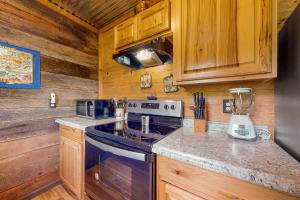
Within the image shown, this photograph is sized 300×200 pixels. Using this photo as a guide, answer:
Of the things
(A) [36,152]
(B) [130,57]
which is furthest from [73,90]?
(B) [130,57]

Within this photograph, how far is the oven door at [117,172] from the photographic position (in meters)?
0.73

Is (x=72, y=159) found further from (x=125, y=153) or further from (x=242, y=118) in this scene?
(x=242, y=118)

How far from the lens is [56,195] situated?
1426 mm

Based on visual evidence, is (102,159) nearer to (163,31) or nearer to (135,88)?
(135,88)

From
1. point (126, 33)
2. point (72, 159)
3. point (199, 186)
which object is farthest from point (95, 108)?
point (199, 186)

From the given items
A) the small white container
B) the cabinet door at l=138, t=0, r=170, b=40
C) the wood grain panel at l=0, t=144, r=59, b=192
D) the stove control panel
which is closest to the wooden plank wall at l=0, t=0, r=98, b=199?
the wood grain panel at l=0, t=144, r=59, b=192

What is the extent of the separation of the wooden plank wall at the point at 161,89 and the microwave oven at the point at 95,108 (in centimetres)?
31

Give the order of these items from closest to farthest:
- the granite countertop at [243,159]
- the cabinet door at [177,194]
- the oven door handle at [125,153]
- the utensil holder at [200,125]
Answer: the granite countertop at [243,159] < the cabinet door at [177,194] < the oven door handle at [125,153] < the utensil holder at [200,125]

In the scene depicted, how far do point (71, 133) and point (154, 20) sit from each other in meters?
1.43

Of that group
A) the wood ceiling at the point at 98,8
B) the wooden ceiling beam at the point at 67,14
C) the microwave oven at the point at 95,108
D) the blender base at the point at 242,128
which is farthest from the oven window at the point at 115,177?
→ the wooden ceiling beam at the point at 67,14

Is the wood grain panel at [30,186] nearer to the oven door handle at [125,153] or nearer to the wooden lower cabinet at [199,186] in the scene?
the oven door handle at [125,153]

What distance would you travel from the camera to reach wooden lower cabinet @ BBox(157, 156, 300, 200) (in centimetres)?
48

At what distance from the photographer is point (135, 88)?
1737mm

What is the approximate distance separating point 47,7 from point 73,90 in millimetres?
1070
